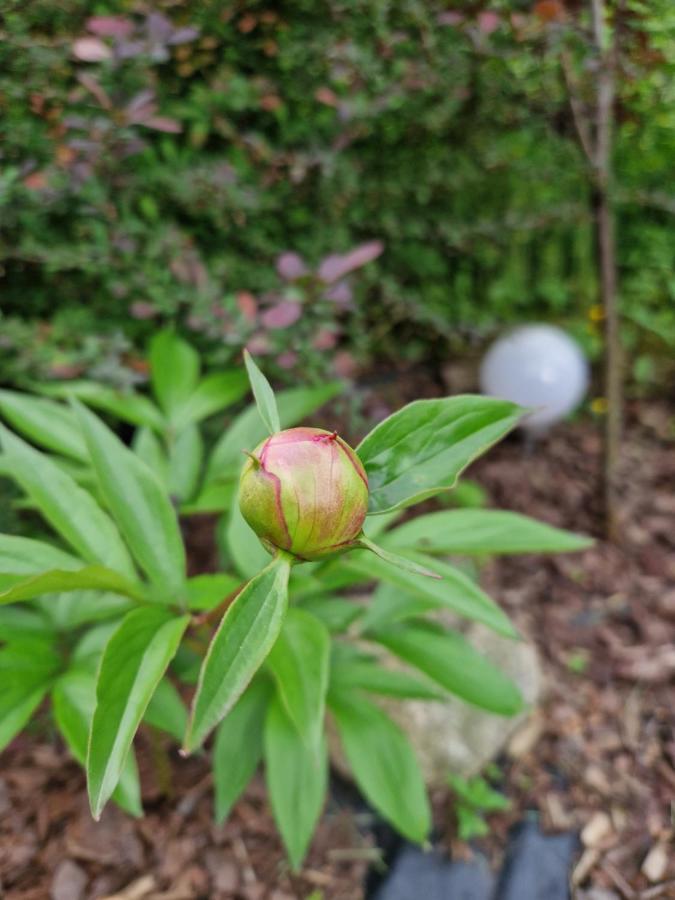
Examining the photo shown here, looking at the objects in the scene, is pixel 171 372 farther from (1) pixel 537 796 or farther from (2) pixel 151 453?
(1) pixel 537 796

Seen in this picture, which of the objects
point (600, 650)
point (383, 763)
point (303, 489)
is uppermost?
point (303, 489)

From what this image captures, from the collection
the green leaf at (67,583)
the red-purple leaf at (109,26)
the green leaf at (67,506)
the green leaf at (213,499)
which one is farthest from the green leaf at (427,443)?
the red-purple leaf at (109,26)

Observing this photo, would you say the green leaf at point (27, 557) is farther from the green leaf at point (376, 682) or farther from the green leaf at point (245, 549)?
the green leaf at point (376, 682)

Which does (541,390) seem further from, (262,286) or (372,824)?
(372,824)

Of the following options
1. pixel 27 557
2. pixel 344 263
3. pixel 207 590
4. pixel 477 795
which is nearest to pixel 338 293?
pixel 344 263

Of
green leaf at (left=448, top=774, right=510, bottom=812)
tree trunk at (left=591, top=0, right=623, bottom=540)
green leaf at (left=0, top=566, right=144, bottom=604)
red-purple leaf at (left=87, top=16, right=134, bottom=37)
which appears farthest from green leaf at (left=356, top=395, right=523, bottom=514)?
tree trunk at (left=591, top=0, right=623, bottom=540)

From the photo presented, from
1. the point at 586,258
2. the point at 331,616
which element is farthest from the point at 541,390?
the point at 331,616

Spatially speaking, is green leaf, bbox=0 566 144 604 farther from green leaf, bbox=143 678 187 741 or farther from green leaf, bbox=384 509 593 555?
green leaf, bbox=384 509 593 555
